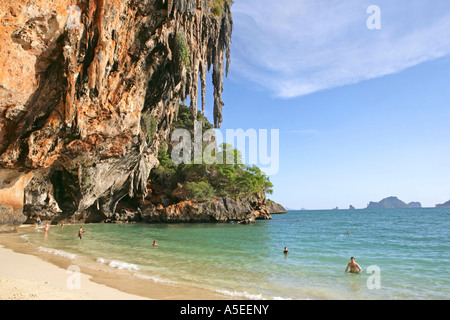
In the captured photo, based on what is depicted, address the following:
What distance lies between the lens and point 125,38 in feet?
57.7

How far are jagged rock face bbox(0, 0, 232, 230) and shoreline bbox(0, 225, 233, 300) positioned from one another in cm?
745

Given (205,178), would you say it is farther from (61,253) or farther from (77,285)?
(77,285)

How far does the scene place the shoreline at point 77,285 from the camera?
6.42 m

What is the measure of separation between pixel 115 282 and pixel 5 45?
11.6 metres

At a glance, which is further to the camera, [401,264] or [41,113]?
[41,113]

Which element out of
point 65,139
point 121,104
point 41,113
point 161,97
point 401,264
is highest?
point 161,97

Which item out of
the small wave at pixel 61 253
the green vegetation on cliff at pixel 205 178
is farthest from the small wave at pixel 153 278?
the green vegetation on cliff at pixel 205 178

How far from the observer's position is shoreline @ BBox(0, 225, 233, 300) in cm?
642

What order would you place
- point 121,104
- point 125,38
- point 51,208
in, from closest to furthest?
point 125,38 < point 121,104 < point 51,208

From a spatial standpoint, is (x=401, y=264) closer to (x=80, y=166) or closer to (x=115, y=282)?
(x=115, y=282)

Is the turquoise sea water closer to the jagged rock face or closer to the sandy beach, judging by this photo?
the sandy beach

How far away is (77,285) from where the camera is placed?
300 inches
